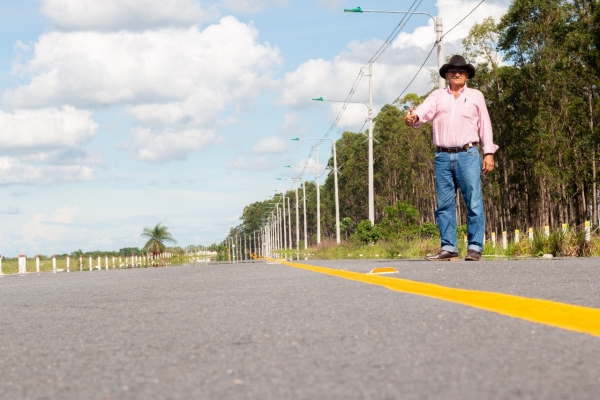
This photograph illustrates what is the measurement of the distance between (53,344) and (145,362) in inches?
39.1

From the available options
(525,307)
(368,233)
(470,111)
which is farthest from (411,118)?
(368,233)

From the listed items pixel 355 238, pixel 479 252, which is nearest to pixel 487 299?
pixel 479 252

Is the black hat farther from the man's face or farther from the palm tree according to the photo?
the palm tree

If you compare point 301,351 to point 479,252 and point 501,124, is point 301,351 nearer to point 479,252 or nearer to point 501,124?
point 479,252

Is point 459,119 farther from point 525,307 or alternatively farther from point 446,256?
point 525,307

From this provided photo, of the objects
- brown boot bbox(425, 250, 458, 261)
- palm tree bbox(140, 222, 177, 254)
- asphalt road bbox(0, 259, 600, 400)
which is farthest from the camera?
palm tree bbox(140, 222, 177, 254)

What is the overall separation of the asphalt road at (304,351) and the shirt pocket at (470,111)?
489 centimetres

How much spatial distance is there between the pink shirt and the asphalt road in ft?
15.7

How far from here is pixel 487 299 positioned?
5.32 meters

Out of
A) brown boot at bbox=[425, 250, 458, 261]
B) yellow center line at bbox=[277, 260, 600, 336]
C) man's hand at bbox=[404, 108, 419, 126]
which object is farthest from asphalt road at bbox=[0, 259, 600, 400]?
brown boot at bbox=[425, 250, 458, 261]

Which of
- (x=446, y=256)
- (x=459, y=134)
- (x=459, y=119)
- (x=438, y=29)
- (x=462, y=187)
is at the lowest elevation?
(x=446, y=256)

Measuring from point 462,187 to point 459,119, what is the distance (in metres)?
0.86

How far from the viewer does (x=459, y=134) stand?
35.2ft

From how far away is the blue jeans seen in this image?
10.8m
